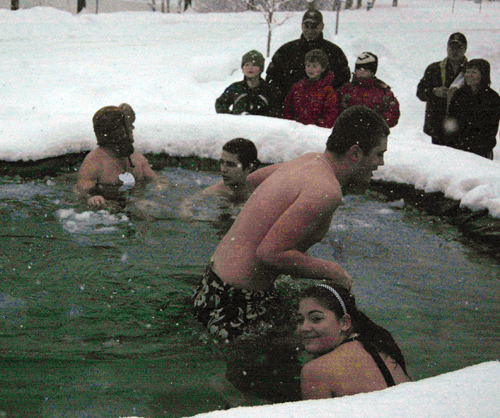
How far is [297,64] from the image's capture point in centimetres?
670

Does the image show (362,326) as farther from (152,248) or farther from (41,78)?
(41,78)

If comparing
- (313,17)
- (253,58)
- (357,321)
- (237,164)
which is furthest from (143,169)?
(357,321)

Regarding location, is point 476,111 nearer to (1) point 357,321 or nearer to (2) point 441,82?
(2) point 441,82

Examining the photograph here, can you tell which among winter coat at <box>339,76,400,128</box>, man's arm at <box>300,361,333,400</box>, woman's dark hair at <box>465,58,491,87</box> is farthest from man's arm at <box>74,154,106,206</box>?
woman's dark hair at <box>465,58,491,87</box>

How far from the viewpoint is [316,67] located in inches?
234

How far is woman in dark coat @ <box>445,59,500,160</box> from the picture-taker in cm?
565

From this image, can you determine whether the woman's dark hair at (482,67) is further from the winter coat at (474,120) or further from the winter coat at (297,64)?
the winter coat at (297,64)

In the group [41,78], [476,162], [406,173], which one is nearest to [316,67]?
[406,173]

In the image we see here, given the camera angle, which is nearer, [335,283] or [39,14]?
[335,283]

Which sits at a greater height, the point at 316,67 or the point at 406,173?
the point at 316,67

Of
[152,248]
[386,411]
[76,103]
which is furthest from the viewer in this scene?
[76,103]

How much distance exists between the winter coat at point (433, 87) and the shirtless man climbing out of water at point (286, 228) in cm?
409

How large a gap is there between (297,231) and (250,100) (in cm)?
443

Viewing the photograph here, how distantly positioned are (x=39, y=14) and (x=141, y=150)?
17.4 metres
